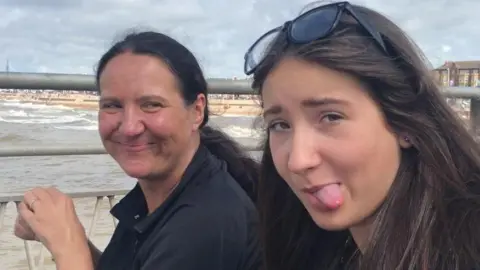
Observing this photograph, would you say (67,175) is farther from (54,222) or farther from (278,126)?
(278,126)

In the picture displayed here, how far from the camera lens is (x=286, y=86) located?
51.6 inches

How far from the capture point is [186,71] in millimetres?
2090

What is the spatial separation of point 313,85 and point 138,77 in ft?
2.86

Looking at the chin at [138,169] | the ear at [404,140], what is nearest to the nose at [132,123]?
the chin at [138,169]

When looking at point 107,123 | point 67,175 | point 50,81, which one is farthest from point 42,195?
point 67,175

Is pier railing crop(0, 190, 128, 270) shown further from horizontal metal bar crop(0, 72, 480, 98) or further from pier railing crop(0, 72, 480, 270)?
horizontal metal bar crop(0, 72, 480, 98)

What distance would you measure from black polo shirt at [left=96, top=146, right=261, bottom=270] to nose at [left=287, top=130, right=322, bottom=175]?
1.93 feet

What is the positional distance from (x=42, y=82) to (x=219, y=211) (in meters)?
1.19

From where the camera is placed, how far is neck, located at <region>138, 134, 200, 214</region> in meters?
2.07

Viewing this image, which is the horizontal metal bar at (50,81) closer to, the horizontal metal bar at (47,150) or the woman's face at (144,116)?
the horizontal metal bar at (47,150)

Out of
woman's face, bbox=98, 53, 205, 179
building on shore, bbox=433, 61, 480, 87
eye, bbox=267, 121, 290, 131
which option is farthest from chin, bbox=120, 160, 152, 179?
building on shore, bbox=433, 61, 480, 87

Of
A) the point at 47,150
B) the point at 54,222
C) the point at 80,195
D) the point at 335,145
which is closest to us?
the point at 335,145

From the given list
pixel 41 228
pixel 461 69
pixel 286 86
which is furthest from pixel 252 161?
pixel 461 69

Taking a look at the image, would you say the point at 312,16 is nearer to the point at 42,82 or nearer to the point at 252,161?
the point at 252,161
